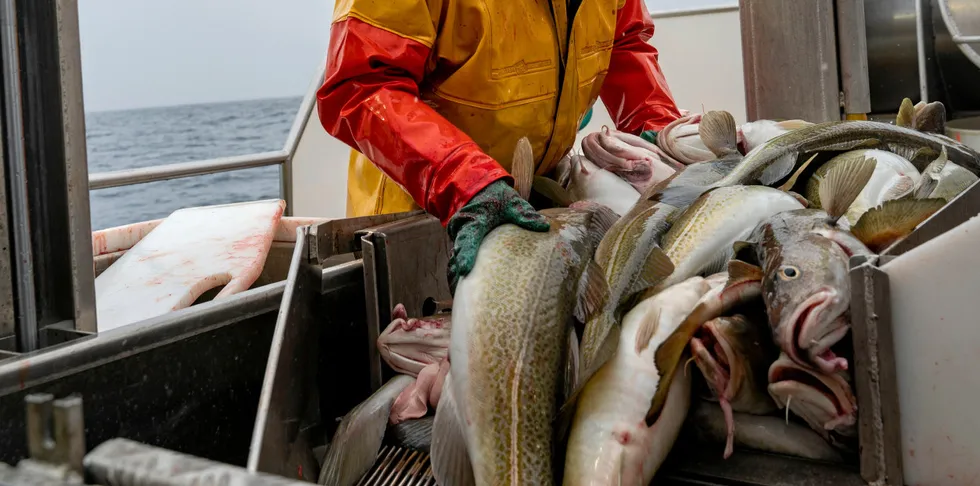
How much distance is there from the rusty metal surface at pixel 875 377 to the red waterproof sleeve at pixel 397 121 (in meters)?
Answer: 0.80

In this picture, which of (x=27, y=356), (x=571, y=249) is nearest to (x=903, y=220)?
(x=571, y=249)

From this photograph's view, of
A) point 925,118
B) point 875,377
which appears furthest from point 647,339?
point 925,118

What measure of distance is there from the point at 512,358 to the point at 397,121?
0.81 meters

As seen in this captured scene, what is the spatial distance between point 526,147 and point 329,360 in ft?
1.96

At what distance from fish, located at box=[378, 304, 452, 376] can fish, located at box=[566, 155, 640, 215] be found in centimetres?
54

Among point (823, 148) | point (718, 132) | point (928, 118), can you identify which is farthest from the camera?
point (928, 118)

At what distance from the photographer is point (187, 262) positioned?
2758 mm

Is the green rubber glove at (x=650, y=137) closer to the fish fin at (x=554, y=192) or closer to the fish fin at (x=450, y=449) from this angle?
the fish fin at (x=554, y=192)

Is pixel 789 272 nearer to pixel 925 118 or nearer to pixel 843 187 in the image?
pixel 843 187

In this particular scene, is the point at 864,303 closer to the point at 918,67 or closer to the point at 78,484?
the point at 78,484

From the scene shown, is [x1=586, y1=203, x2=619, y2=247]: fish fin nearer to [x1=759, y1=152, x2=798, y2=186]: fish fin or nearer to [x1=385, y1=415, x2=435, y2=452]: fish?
[x1=759, y1=152, x2=798, y2=186]: fish fin

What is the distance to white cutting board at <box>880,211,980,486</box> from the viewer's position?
103 cm

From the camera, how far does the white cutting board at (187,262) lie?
2.49 meters

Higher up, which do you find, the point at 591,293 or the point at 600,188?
the point at 600,188
